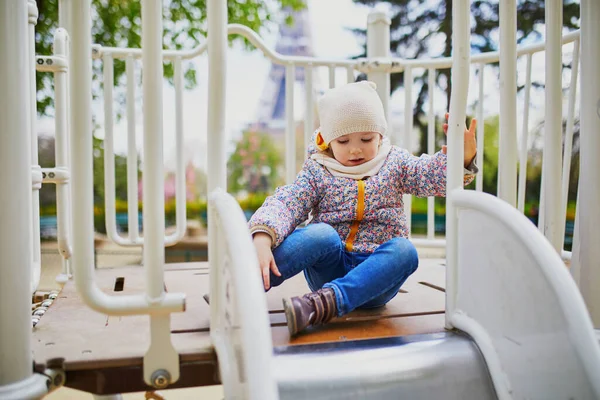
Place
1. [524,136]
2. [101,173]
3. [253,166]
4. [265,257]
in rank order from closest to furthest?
[265,257], [524,136], [101,173], [253,166]

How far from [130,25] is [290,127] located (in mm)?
4610

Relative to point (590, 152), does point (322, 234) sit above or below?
below

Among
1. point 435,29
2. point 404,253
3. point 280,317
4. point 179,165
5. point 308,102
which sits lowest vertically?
point 280,317

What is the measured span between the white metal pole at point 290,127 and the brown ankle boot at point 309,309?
0.98 metres

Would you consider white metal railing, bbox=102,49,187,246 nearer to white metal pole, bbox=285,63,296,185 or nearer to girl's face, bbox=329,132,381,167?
white metal pole, bbox=285,63,296,185

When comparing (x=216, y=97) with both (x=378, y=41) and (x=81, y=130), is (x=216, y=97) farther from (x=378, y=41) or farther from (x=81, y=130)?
(x=378, y=41)

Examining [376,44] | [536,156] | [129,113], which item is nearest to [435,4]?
[536,156]

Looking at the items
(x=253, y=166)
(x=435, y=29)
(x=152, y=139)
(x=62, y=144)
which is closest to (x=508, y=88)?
(x=152, y=139)

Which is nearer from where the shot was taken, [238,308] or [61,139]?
[238,308]

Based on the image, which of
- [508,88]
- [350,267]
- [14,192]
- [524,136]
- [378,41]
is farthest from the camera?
[378,41]

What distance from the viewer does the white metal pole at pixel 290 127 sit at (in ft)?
6.82

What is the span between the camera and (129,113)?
196 cm

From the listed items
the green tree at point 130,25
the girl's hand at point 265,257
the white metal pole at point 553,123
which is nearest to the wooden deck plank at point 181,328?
the girl's hand at point 265,257

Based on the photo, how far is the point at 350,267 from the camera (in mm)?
1337
